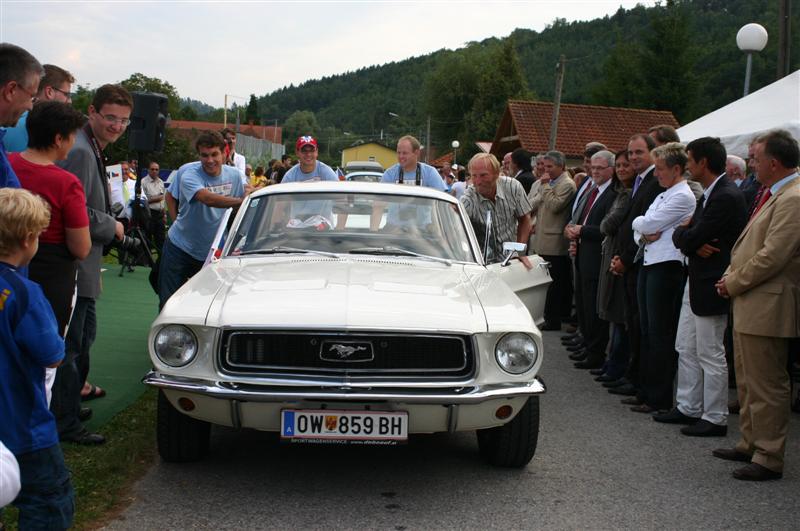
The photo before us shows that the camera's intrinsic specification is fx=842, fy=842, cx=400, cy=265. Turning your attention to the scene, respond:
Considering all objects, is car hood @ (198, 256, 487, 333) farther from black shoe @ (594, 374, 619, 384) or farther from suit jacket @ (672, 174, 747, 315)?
Answer: black shoe @ (594, 374, 619, 384)

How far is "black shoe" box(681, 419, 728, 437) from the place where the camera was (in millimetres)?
5828

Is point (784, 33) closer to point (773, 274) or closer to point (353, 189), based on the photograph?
point (773, 274)

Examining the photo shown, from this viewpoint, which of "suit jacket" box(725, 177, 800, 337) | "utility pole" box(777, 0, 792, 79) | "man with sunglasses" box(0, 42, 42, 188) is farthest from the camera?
"utility pole" box(777, 0, 792, 79)

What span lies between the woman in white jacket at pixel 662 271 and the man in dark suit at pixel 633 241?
10.6 inches

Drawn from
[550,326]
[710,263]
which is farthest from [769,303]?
[550,326]

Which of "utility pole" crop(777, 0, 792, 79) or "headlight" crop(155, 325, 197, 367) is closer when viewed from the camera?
"headlight" crop(155, 325, 197, 367)

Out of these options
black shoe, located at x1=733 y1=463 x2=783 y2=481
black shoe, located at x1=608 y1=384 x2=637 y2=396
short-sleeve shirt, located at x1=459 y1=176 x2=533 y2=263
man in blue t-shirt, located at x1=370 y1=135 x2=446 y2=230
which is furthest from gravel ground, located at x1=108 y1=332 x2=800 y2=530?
man in blue t-shirt, located at x1=370 y1=135 x2=446 y2=230

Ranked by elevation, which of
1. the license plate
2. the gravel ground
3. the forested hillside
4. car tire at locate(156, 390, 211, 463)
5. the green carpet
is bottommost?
the green carpet

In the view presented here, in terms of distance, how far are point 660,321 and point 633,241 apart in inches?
30.6

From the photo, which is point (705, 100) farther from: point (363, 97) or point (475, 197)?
point (363, 97)

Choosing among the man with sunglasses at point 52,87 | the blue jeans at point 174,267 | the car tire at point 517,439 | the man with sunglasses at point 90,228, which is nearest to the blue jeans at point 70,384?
the man with sunglasses at point 90,228

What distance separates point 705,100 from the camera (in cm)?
6744

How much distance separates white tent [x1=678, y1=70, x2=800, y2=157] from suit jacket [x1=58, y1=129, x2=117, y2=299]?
289 inches

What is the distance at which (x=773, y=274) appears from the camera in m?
4.92
